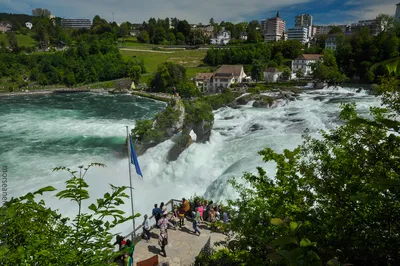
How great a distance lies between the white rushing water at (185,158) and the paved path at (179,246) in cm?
477

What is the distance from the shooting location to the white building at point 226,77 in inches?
2625

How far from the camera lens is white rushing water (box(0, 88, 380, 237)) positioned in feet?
65.5

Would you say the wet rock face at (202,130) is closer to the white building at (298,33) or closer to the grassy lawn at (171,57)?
the grassy lawn at (171,57)

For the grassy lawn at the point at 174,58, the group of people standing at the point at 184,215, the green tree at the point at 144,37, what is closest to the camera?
the group of people standing at the point at 184,215

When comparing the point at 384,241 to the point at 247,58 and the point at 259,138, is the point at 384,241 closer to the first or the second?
the point at 259,138

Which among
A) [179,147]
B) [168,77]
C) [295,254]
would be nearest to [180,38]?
[168,77]

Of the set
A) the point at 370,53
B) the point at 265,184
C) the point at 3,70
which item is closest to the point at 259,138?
the point at 265,184

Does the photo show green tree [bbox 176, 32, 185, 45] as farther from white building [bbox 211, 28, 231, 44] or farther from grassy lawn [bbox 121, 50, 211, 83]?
grassy lawn [bbox 121, 50, 211, 83]

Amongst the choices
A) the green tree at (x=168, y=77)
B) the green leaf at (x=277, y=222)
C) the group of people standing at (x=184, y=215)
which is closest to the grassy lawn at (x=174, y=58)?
the green tree at (x=168, y=77)

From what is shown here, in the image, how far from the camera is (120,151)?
2870cm

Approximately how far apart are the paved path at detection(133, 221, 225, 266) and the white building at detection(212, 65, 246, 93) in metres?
56.7

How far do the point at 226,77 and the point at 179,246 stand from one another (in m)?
59.3

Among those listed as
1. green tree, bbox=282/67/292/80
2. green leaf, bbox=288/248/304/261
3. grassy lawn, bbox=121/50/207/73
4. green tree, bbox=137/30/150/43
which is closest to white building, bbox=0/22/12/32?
green tree, bbox=137/30/150/43

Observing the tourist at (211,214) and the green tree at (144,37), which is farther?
the green tree at (144,37)
